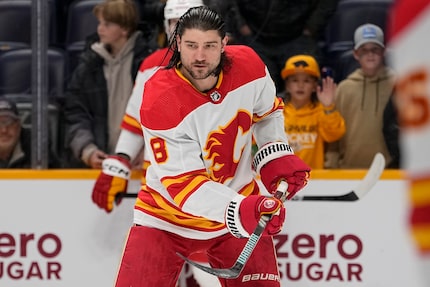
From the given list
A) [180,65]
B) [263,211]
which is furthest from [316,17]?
[263,211]

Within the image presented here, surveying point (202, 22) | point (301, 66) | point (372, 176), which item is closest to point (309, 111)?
point (301, 66)

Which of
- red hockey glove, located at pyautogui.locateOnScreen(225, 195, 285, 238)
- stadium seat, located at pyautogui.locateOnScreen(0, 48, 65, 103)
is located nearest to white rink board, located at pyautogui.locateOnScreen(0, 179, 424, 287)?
stadium seat, located at pyautogui.locateOnScreen(0, 48, 65, 103)

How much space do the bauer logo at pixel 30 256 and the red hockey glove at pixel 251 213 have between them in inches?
53.3

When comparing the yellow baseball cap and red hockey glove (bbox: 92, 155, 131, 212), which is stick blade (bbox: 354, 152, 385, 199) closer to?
the yellow baseball cap

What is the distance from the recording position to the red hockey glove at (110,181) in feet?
11.2

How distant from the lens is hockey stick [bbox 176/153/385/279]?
2.33 m

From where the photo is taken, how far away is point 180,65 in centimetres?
248

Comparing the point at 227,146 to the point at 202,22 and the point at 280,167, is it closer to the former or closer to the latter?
the point at 280,167

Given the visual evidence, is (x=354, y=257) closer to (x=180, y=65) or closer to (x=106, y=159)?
(x=106, y=159)

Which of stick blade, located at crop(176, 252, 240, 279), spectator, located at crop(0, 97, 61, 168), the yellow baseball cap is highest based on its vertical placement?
the yellow baseball cap

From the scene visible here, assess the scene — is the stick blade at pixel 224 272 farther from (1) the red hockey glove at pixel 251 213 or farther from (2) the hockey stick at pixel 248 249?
(1) the red hockey glove at pixel 251 213

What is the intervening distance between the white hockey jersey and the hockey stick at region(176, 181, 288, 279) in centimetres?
9

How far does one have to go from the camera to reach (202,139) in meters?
2.46

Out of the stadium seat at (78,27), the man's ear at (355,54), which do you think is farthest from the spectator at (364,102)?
the stadium seat at (78,27)
